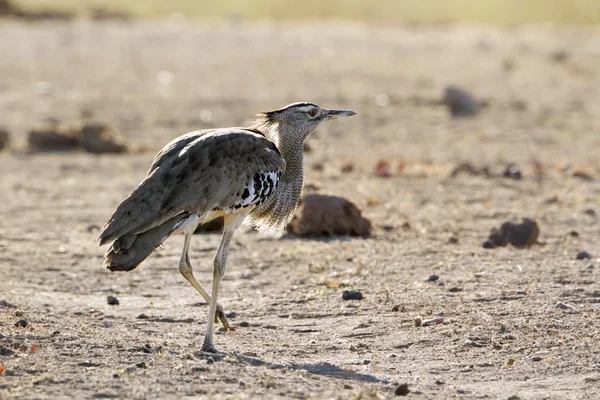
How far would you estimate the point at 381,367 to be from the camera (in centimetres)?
507

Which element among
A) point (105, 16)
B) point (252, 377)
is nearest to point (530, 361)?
point (252, 377)

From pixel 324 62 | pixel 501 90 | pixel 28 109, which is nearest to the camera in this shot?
pixel 28 109

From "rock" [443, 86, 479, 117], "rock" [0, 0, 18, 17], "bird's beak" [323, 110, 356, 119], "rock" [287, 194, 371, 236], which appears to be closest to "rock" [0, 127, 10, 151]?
"rock" [287, 194, 371, 236]

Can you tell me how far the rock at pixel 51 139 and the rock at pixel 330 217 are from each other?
5.01 meters

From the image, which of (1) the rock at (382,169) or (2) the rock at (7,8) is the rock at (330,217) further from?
(2) the rock at (7,8)

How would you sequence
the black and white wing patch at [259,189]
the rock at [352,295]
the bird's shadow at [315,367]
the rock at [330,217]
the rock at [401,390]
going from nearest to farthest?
the rock at [401,390] → the bird's shadow at [315,367] → the black and white wing patch at [259,189] → the rock at [352,295] → the rock at [330,217]

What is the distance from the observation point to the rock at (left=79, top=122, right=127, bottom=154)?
11.7 metres

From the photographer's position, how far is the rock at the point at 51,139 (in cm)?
1195

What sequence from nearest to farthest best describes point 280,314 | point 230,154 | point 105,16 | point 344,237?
1. point 230,154
2. point 280,314
3. point 344,237
4. point 105,16

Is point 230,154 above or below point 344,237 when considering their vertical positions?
above

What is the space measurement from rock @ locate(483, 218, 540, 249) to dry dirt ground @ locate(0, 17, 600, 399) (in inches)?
6.0

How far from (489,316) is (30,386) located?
97.8 inches

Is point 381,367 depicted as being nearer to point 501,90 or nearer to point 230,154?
point 230,154

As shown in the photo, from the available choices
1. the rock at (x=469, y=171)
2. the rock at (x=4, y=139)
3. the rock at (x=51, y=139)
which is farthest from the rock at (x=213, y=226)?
the rock at (x=4, y=139)
